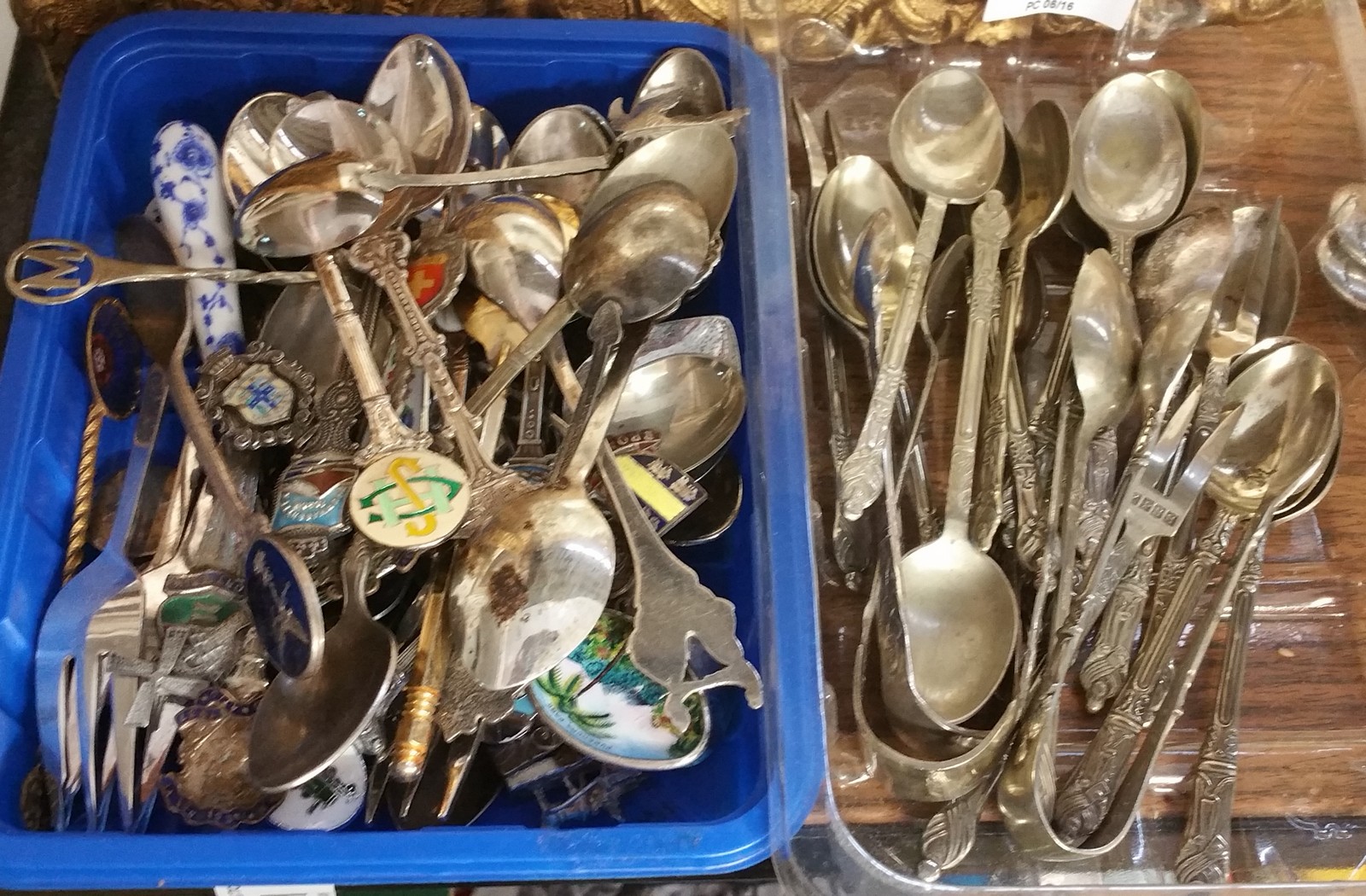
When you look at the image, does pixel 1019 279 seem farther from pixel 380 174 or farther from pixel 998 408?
pixel 380 174

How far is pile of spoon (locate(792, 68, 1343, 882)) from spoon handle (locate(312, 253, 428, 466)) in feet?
0.94

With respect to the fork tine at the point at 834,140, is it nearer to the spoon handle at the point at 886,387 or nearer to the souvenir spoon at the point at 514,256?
the spoon handle at the point at 886,387

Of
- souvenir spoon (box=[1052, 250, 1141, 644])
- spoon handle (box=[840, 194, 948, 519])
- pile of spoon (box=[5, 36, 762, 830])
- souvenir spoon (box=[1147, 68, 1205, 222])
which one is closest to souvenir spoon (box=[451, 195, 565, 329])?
pile of spoon (box=[5, 36, 762, 830])

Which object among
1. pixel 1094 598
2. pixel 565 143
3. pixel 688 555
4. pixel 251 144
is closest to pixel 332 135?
pixel 251 144

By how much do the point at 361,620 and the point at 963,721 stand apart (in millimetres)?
362

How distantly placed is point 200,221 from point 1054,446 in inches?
24.8

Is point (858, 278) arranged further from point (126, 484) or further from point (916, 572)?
point (126, 484)

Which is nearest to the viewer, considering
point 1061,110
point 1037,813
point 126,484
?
point 1037,813

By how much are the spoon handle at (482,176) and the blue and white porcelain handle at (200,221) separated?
14 centimetres

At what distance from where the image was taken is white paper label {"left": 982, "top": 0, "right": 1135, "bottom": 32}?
0.75 meters

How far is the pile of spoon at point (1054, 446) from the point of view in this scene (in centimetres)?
56

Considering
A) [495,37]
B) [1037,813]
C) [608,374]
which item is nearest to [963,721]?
[1037,813]

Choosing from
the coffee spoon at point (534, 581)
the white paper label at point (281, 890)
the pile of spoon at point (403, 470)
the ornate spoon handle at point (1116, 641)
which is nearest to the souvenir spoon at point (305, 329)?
the pile of spoon at point (403, 470)

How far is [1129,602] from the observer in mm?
580
